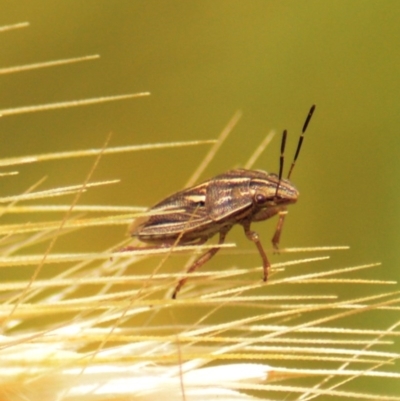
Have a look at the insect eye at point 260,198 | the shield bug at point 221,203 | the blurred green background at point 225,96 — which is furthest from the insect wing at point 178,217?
the blurred green background at point 225,96

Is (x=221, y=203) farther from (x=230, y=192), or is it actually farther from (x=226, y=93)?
(x=226, y=93)

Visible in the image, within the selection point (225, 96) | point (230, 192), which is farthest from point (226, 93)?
point (230, 192)

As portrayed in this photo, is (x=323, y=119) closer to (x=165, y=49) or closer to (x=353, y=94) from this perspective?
(x=353, y=94)

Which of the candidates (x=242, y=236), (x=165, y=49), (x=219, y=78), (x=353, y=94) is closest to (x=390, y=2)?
(x=353, y=94)

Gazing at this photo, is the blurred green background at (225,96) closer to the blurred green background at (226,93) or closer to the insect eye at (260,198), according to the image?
the blurred green background at (226,93)

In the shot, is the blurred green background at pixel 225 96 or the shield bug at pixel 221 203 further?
the blurred green background at pixel 225 96

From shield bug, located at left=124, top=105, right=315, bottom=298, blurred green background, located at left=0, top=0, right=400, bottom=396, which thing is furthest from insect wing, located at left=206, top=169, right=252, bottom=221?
blurred green background, located at left=0, top=0, right=400, bottom=396
